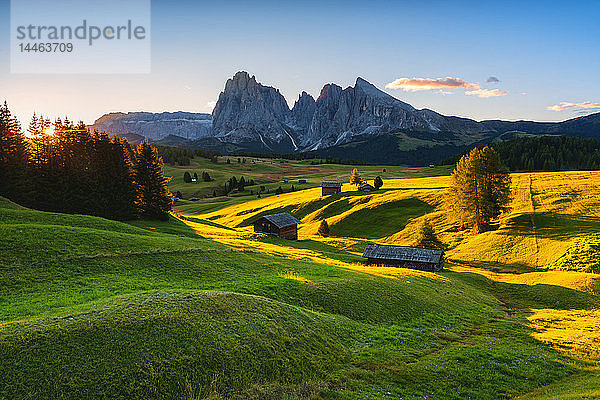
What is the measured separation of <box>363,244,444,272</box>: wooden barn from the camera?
169ft

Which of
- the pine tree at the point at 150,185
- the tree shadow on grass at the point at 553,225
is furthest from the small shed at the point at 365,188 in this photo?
the pine tree at the point at 150,185

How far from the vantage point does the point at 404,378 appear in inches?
645

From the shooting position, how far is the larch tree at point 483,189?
2815 inches

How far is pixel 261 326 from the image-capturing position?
1764 cm

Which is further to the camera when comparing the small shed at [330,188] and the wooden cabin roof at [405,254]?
the small shed at [330,188]

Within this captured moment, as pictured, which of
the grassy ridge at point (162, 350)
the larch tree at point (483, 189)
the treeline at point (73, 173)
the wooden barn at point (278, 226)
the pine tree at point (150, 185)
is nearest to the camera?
the grassy ridge at point (162, 350)

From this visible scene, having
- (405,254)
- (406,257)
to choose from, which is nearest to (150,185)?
(405,254)

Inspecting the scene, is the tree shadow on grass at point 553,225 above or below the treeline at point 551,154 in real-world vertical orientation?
below

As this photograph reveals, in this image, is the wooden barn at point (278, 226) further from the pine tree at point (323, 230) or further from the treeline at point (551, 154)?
the treeline at point (551, 154)

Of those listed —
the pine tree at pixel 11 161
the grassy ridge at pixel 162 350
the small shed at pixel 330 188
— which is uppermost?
the pine tree at pixel 11 161

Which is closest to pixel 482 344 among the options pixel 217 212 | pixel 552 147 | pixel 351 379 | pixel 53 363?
pixel 351 379

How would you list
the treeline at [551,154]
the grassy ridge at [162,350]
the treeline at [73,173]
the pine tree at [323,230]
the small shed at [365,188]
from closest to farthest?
the grassy ridge at [162,350]
the treeline at [73,173]
the pine tree at [323,230]
the small shed at [365,188]
the treeline at [551,154]

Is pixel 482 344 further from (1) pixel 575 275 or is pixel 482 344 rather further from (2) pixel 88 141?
(2) pixel 88 141

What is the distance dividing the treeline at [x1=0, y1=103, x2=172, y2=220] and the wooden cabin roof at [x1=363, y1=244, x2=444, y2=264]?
4339cm
